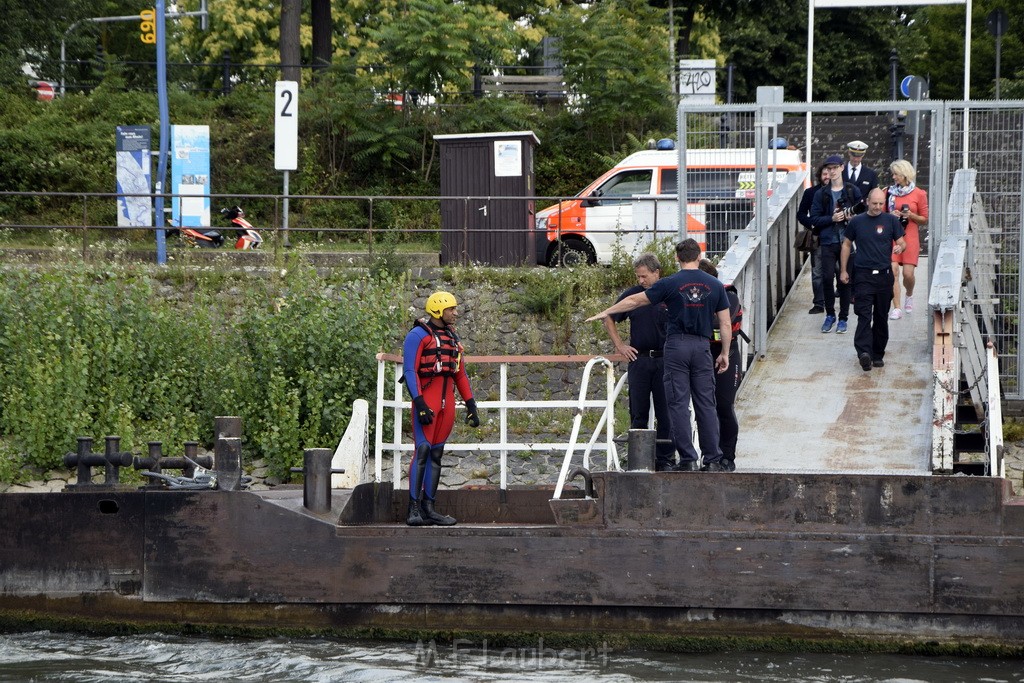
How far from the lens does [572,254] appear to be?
21.0 m

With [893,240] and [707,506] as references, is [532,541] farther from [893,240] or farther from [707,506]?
[893,240]

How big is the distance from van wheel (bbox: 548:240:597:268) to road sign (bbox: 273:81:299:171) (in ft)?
14.5

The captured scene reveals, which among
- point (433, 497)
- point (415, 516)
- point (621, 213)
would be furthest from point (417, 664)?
point (621, 213)

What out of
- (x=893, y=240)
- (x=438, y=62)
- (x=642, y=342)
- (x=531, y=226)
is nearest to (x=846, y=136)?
(x=438, y=62)

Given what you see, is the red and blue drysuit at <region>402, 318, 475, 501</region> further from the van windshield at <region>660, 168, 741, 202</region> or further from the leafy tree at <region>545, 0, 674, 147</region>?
the leafy tree at <region>545, 0, 674, 147</region>

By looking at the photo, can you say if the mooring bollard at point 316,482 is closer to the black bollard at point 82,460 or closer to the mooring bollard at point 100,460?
the mooring bollard at point 100,460

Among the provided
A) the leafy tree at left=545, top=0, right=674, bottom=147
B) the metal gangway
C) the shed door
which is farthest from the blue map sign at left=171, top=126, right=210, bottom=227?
the metal gangway

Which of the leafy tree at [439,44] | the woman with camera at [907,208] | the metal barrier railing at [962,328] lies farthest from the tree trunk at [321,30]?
the metal barrier railing at [962,328]

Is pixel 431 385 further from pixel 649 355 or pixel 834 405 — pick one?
pixel 834 405

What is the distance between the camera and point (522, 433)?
18.3 metres

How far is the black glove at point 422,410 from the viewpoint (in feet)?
35.0

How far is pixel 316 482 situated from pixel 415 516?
2.67ft

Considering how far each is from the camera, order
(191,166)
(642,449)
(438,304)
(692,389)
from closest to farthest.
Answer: (642,449)
(438,304)
(692,389)
(191,166)

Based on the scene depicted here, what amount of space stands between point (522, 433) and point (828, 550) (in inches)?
321
